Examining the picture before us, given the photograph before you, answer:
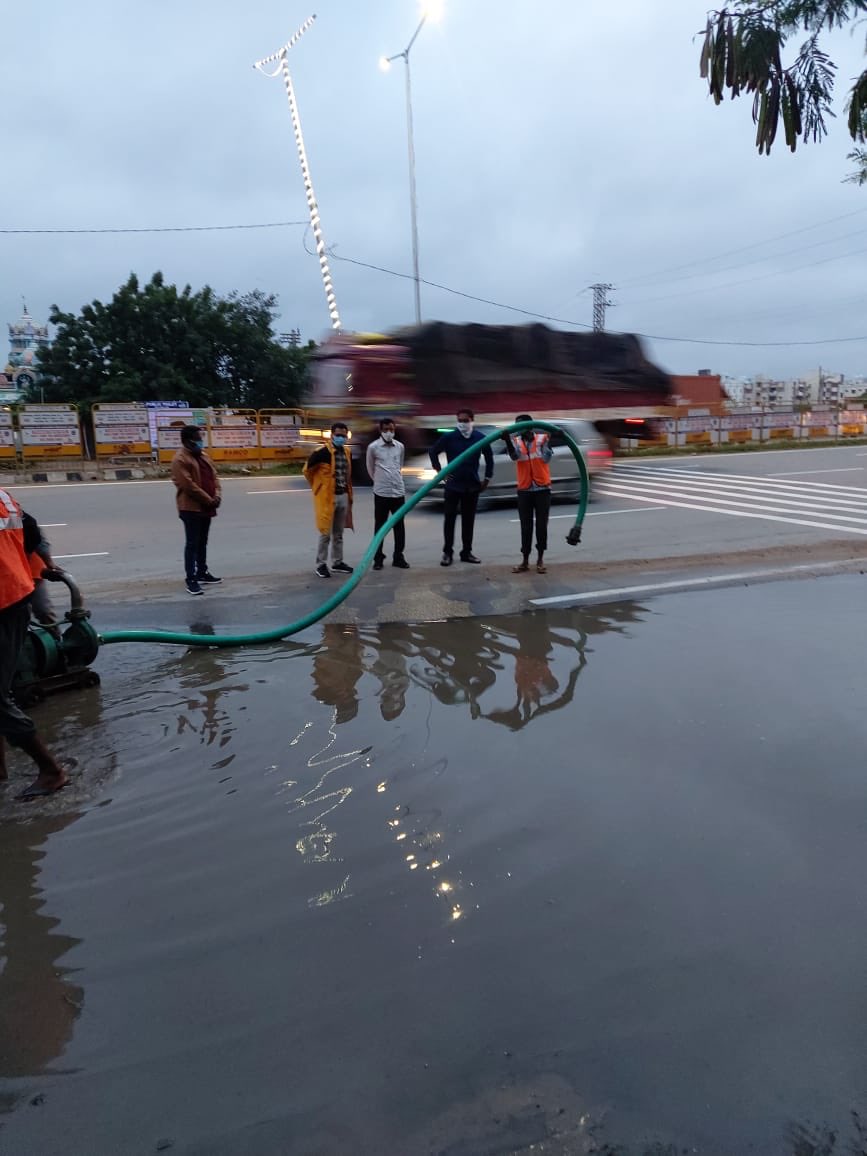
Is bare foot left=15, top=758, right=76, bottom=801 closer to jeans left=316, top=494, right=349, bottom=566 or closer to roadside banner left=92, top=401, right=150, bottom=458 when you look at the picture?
A: jeans left=316, top=494, right=349, bottom=566

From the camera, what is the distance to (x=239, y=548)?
35.6 feet

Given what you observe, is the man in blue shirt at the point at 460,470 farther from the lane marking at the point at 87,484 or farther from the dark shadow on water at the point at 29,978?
the lane marking at the point at 87,484

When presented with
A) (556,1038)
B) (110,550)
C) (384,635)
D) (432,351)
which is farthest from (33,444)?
(556,1038)

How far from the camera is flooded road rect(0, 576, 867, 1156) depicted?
6.98 ft

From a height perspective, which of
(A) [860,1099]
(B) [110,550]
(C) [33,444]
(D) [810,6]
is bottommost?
(A) [860,1099]

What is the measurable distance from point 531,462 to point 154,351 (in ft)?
84.7

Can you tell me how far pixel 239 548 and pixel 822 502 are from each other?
417 inches

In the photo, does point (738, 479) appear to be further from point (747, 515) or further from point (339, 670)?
point (339, 670)

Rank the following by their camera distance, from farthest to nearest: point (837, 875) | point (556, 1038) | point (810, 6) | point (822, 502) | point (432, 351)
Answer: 1. point (432, 351)
2. point (822, 502)
3. point (810, 6)
4. point (837, 875)
5. point (556, 1038)

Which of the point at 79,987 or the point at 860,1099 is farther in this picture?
the point at 79,987

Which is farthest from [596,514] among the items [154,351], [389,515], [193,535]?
[154,351]

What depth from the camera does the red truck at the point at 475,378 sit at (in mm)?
17266

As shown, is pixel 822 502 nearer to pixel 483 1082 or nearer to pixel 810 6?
pixel 810 6

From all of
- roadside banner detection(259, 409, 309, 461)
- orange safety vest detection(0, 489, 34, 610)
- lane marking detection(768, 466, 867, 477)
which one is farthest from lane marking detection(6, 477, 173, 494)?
orange safety vest detection(0, 489, 34, 610)
